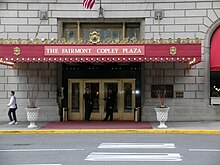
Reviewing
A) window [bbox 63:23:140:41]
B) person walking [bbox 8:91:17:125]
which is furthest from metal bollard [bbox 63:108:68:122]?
window [bbox 63:23:140:41]

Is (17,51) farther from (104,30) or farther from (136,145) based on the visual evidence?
(136,145)

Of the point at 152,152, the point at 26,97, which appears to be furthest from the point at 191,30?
the point at 152,152

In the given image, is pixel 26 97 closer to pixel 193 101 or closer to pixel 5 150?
pixel 193 101

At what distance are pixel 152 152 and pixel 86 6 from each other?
1188cm


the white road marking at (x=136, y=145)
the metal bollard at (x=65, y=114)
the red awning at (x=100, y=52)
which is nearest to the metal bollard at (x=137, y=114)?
the metal bollard at (x=65, y=114)

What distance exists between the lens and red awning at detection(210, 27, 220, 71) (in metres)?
23.4

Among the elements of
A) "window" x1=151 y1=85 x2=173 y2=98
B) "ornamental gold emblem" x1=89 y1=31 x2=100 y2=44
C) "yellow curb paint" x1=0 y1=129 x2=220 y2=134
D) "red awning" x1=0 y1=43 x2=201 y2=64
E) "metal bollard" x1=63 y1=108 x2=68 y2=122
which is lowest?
"yellow curb paint" x1=0 y1=129 x2=220 y2=134

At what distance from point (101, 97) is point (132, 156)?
12827 mm

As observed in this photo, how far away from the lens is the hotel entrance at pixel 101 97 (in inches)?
977

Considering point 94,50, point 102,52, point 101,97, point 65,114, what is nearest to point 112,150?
point 102,52

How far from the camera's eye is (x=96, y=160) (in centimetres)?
1150

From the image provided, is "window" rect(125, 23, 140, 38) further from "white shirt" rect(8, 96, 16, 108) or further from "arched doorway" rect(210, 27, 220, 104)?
"white shirt" rect(8, 96, 16, 108)

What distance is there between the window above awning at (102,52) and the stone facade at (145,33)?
3.49m

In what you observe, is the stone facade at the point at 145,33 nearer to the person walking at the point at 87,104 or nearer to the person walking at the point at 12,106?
the person walking at the point at 87,104
